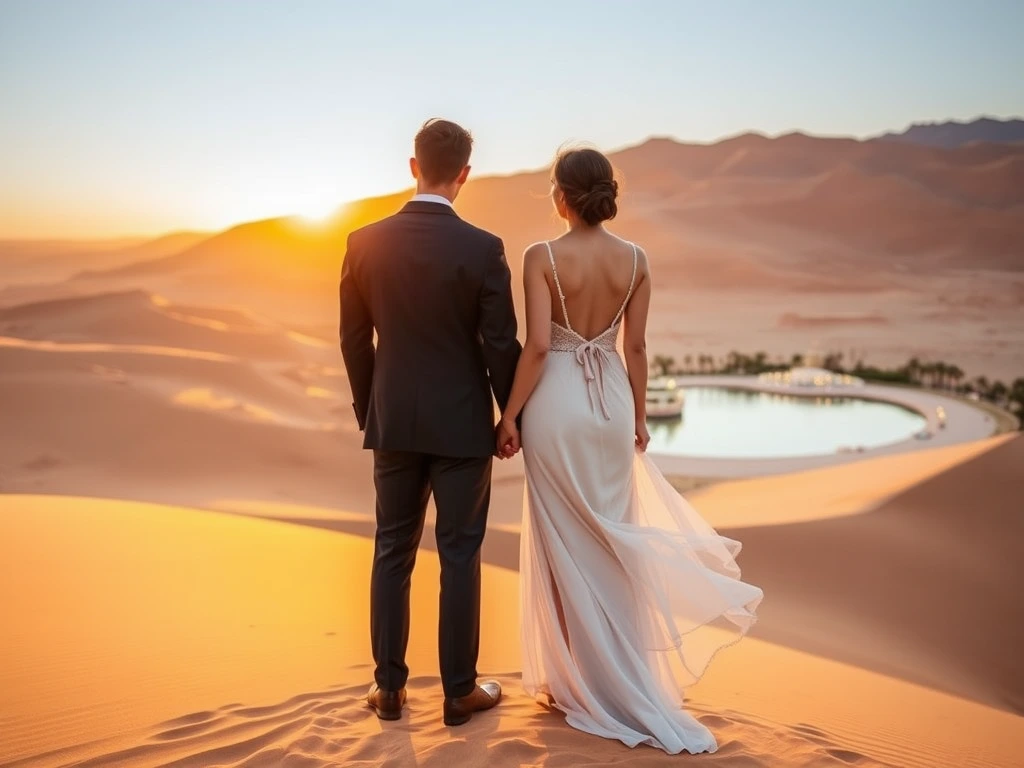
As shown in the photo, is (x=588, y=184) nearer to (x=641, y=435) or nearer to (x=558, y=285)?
(x=558, y=285)

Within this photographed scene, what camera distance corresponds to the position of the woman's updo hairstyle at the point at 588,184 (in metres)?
3.20

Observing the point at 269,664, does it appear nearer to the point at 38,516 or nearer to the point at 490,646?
the point at 490,646

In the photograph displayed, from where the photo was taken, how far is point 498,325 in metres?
3.16

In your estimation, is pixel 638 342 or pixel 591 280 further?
pixel 638 342

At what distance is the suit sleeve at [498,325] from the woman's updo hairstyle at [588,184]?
311mm

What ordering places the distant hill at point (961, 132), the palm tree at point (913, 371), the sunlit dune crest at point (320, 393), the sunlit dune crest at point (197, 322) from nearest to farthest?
the sunlit dune crest at point (320, 393)
the palm tree at point (913, 371)
the sunlit dune crest at point (197, 322)
the distant hill at point (961, 132)

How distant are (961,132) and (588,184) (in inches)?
6388

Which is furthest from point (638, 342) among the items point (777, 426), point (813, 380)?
point (813, 380)

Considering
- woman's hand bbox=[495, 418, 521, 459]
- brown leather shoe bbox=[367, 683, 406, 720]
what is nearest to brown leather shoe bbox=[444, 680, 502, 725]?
brown leather shoe bbox=[367, 683, 406, 720]

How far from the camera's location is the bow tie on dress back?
11.0 ft

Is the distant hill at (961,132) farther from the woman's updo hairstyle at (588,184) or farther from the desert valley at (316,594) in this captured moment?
the woman's updo hairstyle at (588,184)

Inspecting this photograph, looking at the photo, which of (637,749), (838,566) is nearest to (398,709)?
(637,749)

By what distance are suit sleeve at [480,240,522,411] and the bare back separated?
0.20 meters

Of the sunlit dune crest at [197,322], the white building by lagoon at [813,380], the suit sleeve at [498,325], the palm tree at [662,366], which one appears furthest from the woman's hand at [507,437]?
the sunlit dune crest at [197,322]
